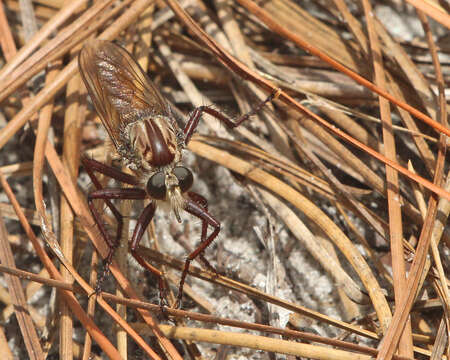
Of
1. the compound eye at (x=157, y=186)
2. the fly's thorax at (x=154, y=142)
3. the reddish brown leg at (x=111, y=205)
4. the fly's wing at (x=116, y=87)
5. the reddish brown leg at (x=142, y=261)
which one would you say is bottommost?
the reddish brown leg at (x=142, y=261)

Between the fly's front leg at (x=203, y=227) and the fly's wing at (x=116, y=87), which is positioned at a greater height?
the fly's wing at (x=116, y=87)

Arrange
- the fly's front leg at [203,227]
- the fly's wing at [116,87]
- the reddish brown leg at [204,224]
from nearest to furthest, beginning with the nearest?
the reddish brown leg at [204,224]
the fly's front leg at [203,227]
the fly's wing at [116,87]

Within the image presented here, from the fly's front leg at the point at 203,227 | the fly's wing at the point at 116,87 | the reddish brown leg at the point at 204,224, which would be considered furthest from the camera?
the fly's wing at the point at 116,87

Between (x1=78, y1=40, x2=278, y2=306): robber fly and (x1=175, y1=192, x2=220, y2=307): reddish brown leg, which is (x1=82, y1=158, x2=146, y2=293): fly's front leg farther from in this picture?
(x1=175, y1=192, x2=220, y2=307): reddish brown leg

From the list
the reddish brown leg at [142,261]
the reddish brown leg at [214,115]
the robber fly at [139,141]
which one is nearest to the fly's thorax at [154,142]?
the robber fly at [139,141]

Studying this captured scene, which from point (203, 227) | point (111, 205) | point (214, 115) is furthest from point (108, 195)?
point (214, 115)

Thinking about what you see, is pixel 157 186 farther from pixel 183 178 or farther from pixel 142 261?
pixel 142 261

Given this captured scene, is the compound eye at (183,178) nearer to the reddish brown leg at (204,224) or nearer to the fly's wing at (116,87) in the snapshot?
the reddish brown leg at (204,224)
